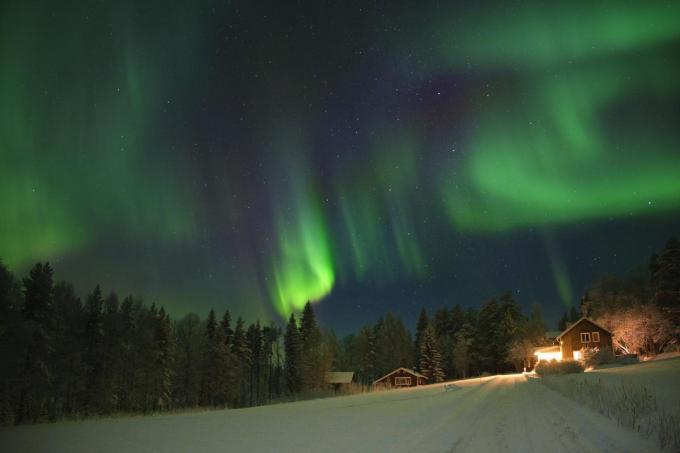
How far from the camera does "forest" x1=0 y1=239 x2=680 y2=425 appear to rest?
4031cm

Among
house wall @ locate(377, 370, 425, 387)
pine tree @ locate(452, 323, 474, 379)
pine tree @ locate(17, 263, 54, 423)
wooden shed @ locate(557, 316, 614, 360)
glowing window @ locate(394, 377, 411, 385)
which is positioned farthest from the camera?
pine tree @ locate(452, 323, 474, 379)

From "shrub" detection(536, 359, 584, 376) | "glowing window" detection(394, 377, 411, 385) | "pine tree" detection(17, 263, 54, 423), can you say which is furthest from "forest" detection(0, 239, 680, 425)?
"shrub" detection(536, 359, 584, 376)

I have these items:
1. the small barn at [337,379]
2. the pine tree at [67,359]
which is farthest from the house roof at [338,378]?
the pine tree at [67,359]

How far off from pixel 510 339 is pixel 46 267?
7803 centimetres

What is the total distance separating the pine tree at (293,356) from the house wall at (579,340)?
4312 cm

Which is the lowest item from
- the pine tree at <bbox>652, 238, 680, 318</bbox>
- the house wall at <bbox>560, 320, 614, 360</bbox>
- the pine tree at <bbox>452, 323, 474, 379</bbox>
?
the pine tree at <bbox>452, 323, 474, 379</bbox>

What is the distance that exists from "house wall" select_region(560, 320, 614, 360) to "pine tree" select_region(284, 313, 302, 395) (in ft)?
141

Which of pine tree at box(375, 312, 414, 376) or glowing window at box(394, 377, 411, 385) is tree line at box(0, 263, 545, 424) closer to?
pine tree at box(375, 312, 414, 376)

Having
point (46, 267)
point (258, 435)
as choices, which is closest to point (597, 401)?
point (258, 435)

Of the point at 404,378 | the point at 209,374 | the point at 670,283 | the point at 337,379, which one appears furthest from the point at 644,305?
the point at 209,374

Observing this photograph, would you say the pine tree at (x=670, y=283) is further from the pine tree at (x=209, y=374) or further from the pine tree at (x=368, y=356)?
the pine tree at (x=209, y=374)

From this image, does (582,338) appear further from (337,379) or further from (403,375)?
(337,379)

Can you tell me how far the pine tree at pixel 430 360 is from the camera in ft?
281

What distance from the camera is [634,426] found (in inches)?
524
